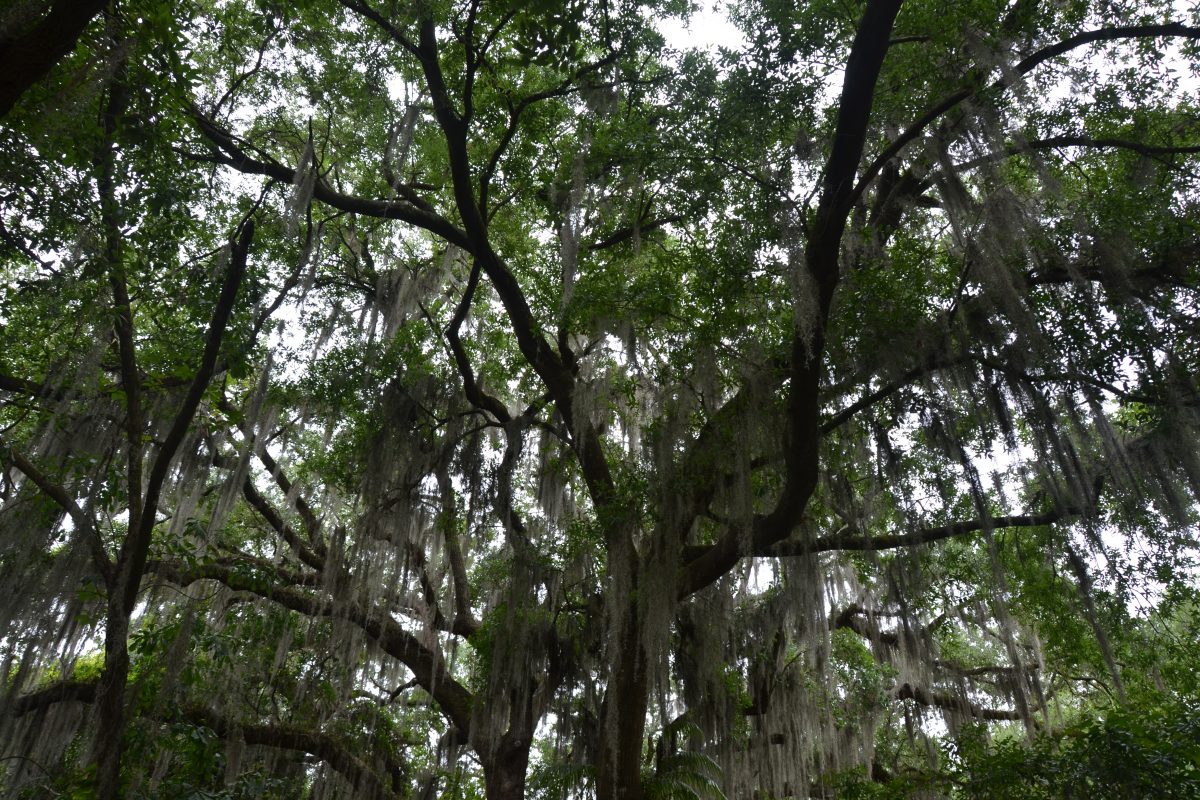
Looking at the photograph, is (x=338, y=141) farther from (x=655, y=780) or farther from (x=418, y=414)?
(x=655, y=780)

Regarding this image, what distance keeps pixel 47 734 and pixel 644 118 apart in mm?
8243

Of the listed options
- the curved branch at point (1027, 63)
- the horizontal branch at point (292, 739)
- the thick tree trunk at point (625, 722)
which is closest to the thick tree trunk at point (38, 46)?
the curved branch at point (1027, 63)

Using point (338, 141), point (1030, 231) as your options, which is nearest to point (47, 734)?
point (338, 141)

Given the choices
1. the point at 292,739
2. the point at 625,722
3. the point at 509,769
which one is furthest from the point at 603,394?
Result: the point at 292,739

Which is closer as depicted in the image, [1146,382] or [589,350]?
[1146,382]

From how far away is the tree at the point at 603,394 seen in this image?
209 inches

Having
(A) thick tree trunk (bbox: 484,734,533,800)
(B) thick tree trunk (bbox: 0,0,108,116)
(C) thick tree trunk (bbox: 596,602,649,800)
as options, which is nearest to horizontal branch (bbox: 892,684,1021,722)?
(C) thick tree trunk (bbox: 596,602,649,800)

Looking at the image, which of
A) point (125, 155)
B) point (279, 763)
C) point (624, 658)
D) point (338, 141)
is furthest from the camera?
point (338, 141)

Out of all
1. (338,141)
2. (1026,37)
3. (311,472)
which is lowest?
(311,472)

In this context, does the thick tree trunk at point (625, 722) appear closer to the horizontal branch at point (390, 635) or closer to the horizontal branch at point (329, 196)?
the horizontal branch at point (390, 635)

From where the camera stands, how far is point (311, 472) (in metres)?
9.20

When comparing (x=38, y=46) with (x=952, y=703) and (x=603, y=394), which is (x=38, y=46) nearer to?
(x=603, y=394)

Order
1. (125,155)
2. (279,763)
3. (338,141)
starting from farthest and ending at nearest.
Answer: (338,141)
(279,763)
(125,155)

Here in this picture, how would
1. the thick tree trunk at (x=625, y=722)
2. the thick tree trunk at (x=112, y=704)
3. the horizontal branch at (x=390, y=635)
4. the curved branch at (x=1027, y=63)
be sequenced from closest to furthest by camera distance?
the thick tree trunk at (x=112, y=704) → the curved branch at (x=1027, y=63) → the thick tree trunk at (x=625, y=722) → the horizontal branch at (x=390, y=635)
